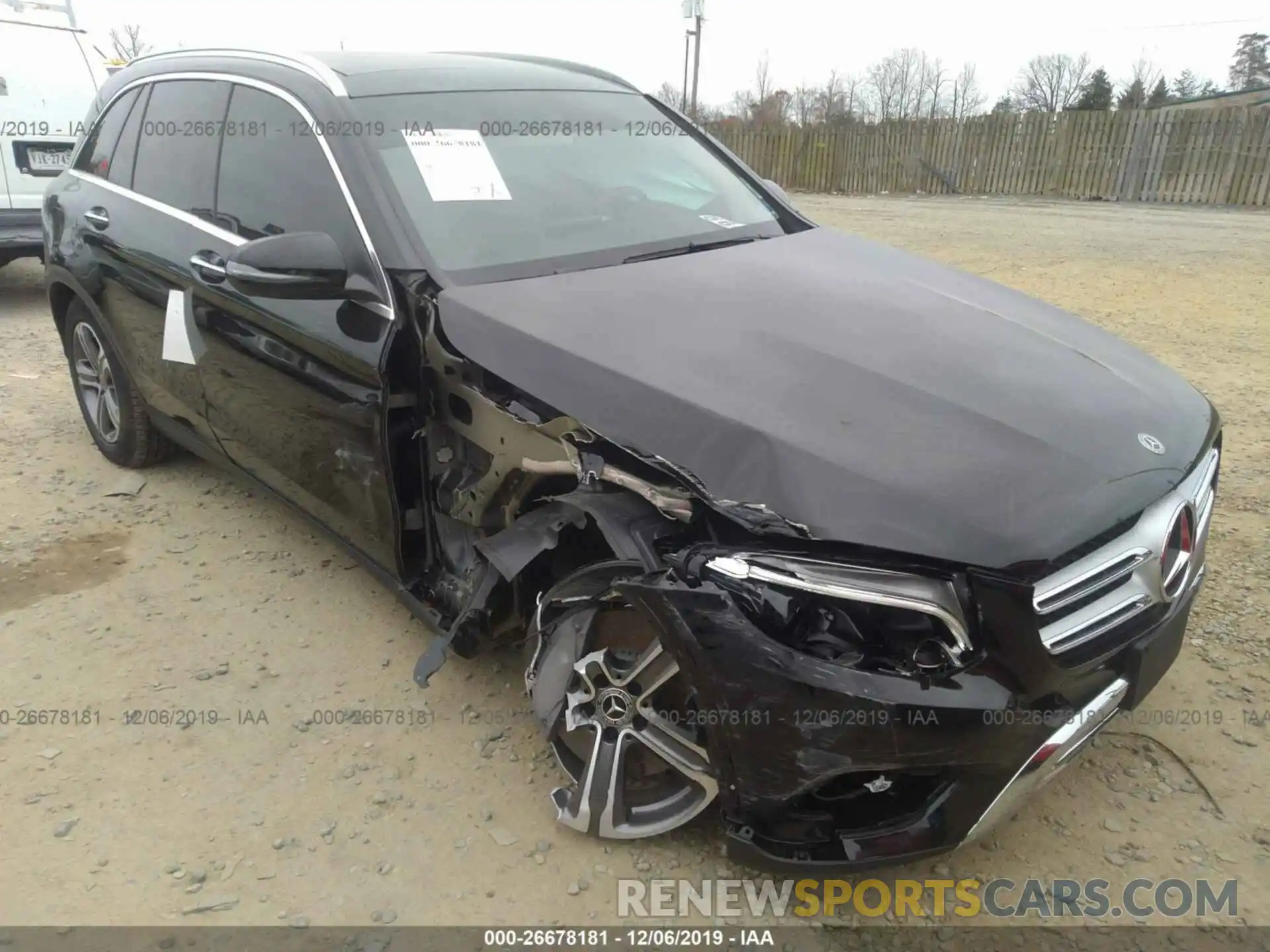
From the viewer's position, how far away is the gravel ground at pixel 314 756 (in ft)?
6.98

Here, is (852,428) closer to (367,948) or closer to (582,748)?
(582,748)

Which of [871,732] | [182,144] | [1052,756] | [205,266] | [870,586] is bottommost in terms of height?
[1052,756]

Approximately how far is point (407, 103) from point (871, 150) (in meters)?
17.6

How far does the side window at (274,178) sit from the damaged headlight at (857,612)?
152 cm

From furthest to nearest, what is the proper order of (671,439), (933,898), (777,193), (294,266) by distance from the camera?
(777,193) < (294,266) < (933,898) < (671,439)

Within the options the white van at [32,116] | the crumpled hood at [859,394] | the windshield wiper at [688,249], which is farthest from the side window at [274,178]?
the white van at [32,116]

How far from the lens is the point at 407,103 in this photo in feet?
9.25

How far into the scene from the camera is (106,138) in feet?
13.0

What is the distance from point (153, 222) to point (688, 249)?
205 cm

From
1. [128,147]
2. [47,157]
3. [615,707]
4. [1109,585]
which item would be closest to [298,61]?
[128,147]

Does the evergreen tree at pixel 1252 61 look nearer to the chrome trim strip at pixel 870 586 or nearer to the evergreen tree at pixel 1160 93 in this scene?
the evergreen tree at pixel 1160 93

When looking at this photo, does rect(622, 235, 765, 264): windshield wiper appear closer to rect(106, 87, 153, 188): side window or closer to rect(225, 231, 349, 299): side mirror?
rect(225, 231, 349, 299): side mirror

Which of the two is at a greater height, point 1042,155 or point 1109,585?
point 1042,155

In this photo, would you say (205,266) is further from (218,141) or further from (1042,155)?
(1042,155)
